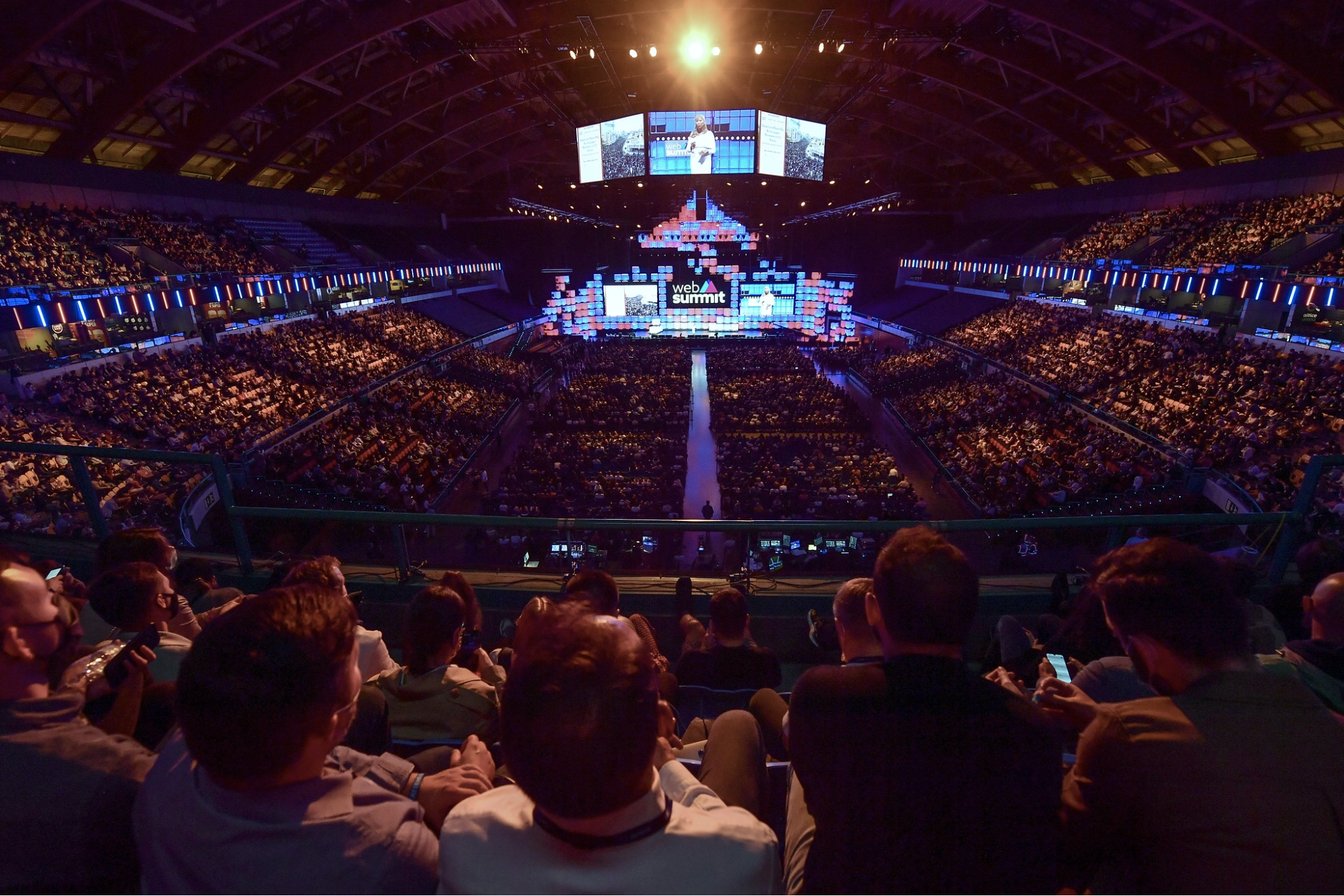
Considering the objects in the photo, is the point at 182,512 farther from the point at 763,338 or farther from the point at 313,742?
the point at 763,338

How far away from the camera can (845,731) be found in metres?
1.32

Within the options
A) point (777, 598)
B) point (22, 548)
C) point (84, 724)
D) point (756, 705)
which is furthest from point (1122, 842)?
point (22, 548)

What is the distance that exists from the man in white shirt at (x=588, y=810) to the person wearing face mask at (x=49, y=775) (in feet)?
2.57

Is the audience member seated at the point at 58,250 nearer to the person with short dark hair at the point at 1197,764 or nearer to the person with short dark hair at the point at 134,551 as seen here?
the person with short dark hair at the point at 134,551

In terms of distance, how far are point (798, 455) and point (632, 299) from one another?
23.1m

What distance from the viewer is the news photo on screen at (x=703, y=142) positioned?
26797 mm

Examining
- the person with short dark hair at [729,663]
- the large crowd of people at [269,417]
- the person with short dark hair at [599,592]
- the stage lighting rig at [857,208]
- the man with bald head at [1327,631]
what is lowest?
the large crowd of people at [269,417]

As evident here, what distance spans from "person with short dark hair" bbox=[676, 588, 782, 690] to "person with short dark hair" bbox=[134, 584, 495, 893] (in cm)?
140

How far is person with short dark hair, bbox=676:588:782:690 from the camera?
2.41 meters

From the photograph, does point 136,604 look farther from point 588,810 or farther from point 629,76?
point 629,76

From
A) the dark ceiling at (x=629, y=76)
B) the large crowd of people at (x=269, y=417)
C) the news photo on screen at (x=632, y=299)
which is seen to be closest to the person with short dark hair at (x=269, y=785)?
the large crowd of people at (x=269, y=417)

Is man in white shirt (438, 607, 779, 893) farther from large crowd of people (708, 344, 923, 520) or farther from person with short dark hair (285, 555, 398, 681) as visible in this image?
large crowd of people (708, 344, 923, 520)

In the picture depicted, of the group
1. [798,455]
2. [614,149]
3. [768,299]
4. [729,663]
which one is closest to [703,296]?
[768,299]

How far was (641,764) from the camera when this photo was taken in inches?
37.7
